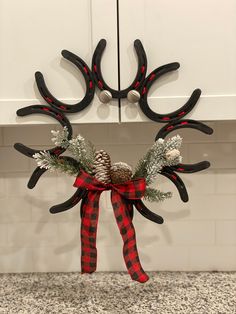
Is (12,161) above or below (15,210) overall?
above

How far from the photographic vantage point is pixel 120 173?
95cm

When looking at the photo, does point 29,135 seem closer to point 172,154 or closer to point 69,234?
point 69,234

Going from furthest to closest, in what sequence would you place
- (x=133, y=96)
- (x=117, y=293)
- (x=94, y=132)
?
(x=94, y=132), (x=117, y=293), (x=133, y=96)

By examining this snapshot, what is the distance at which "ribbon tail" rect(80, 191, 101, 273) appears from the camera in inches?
37.6

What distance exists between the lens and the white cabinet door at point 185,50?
3.02ft

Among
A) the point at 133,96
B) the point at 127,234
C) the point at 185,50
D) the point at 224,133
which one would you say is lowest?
the point at 127,234

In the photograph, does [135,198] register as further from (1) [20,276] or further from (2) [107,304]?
(1) [20,276]

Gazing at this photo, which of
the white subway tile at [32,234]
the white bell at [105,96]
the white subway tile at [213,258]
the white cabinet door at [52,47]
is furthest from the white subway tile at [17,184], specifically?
the white subway tile at [213,258]

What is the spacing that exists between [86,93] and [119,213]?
30 cm

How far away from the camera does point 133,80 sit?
0.93 metres

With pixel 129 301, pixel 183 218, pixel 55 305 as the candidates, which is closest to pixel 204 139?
pixel 183 218

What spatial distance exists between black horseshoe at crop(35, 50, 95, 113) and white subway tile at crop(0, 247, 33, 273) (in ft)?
1.89

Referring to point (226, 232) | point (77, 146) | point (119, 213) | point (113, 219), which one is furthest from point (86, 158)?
point (226, 232)

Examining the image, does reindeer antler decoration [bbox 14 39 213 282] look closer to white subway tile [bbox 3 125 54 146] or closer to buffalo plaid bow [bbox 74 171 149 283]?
buffalo plaid bow [bbox 74 171 149 283]
